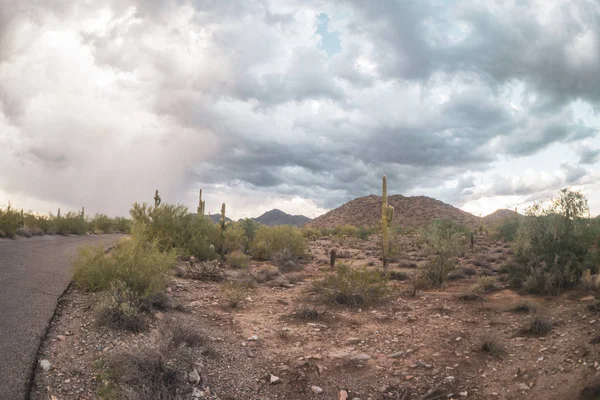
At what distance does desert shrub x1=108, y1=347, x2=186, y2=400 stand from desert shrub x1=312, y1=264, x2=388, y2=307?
597 centimetres

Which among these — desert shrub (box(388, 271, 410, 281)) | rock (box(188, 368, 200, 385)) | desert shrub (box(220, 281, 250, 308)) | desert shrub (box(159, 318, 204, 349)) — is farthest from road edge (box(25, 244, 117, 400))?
desert shrub (box(388, 271, 410, 281))

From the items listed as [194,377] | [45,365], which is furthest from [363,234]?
[45,365]

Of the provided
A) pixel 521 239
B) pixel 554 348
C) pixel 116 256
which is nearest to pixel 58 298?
pixel 116 256

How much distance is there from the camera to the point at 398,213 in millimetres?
67812

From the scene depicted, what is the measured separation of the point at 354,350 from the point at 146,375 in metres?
3.94

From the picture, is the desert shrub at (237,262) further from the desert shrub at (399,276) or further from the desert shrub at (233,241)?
the desert shrub at (399,276)

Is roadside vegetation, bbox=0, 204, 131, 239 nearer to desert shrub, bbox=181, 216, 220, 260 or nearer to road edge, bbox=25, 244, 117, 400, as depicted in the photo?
desert shrub, bbox=181, 216, 220, 260

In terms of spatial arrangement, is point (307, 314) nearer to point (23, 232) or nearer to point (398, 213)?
point (23, 232)

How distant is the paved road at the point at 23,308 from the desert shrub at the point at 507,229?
2862 cm

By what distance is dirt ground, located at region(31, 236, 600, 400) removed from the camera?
6062 millimetres

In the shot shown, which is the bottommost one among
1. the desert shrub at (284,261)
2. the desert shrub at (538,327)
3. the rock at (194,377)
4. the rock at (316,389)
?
the rock at (316,389)

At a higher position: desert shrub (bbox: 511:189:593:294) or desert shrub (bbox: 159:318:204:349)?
desert shrub (bbox: 511:189:593:294)

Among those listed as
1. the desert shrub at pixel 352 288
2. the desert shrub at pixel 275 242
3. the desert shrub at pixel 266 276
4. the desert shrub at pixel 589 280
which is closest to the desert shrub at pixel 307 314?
the desert shrub at pixel 352 288

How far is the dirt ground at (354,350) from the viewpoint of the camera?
6.06m
